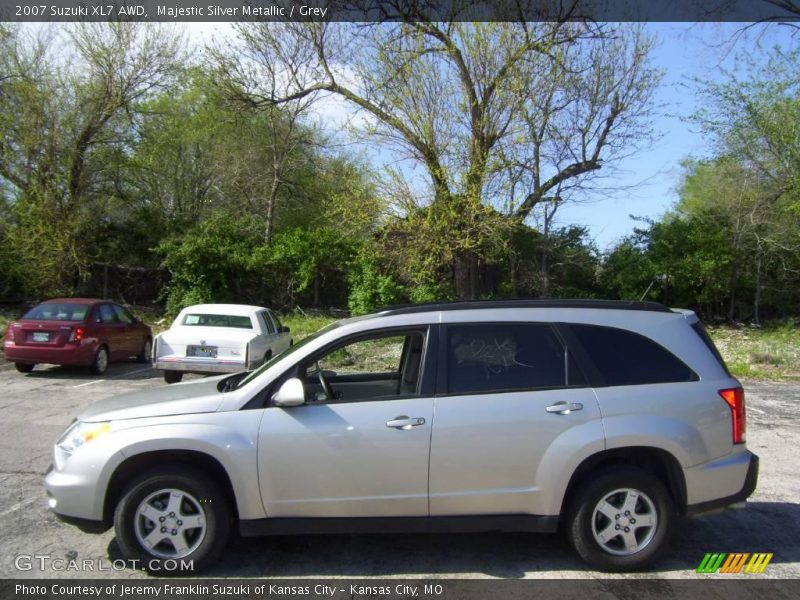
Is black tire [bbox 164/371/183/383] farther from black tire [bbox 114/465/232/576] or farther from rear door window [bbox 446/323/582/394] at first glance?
rear door window [bbox 446/323/582/394]

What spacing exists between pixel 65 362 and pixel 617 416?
11.0 meters

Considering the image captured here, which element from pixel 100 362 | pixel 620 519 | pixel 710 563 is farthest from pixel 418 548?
pixel 100 362

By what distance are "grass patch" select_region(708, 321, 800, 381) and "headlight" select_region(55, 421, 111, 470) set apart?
12.7m

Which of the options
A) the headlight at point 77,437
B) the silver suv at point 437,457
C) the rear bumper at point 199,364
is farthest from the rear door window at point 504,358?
the rear bumper at point 199,364

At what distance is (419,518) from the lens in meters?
4.02

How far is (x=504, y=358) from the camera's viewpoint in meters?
4.30

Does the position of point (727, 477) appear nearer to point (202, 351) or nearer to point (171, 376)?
point (202, 351)

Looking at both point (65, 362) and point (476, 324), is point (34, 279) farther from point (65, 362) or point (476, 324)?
point (476, 324)

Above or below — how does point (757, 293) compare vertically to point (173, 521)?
above

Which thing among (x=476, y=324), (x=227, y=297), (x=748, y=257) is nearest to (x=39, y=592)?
(x=476, y=324)

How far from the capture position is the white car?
11.0 metres

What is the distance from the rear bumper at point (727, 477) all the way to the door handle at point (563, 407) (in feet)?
2.94

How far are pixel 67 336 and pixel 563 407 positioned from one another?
1075cm

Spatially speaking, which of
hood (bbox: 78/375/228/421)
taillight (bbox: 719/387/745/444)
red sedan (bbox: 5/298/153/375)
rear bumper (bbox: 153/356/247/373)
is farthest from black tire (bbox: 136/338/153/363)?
taillight (bbox: 719/387/745/444)
